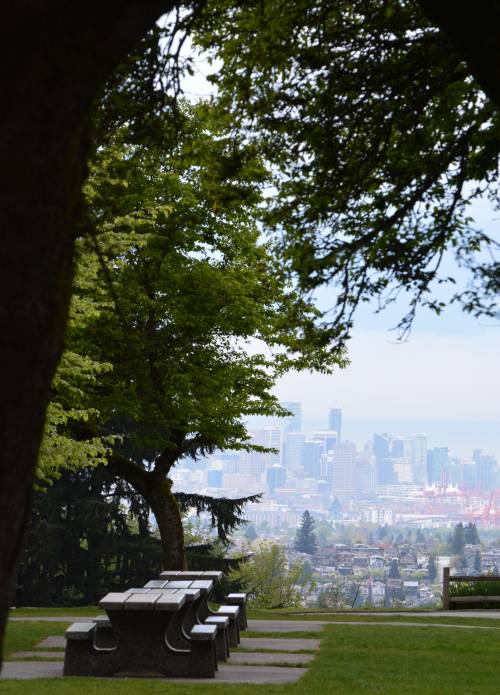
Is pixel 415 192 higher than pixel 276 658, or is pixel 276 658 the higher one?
pixel 415 192

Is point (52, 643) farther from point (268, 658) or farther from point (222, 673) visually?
point (222, 673)

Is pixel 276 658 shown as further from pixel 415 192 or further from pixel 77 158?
pixel 77 158

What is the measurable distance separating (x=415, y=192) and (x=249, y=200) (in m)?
1.83

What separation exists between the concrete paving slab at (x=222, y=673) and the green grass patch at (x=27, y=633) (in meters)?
1.15

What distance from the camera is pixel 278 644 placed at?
1465 centimetres

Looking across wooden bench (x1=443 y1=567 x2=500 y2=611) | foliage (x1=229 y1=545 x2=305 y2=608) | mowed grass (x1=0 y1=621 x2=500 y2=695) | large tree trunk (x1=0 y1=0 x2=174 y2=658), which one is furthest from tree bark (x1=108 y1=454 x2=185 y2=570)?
foliage (x1=229 y1=545 x2=305 y2=608)

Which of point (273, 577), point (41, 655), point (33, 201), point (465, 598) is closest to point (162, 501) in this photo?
point (465, 598)

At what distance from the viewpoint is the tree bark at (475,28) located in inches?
192

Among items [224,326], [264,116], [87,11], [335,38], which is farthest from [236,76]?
[224,326]

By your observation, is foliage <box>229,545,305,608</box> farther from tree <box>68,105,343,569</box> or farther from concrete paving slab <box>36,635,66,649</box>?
concrete paving slab <box>36,635,66,649</box>

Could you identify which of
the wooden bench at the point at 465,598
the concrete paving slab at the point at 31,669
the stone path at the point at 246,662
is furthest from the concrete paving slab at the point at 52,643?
the wooden bench at the point at 465,598

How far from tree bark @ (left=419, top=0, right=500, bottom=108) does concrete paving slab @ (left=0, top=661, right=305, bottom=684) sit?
7.57 m

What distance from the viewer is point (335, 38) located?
9297 mm

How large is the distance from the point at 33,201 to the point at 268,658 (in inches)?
429
